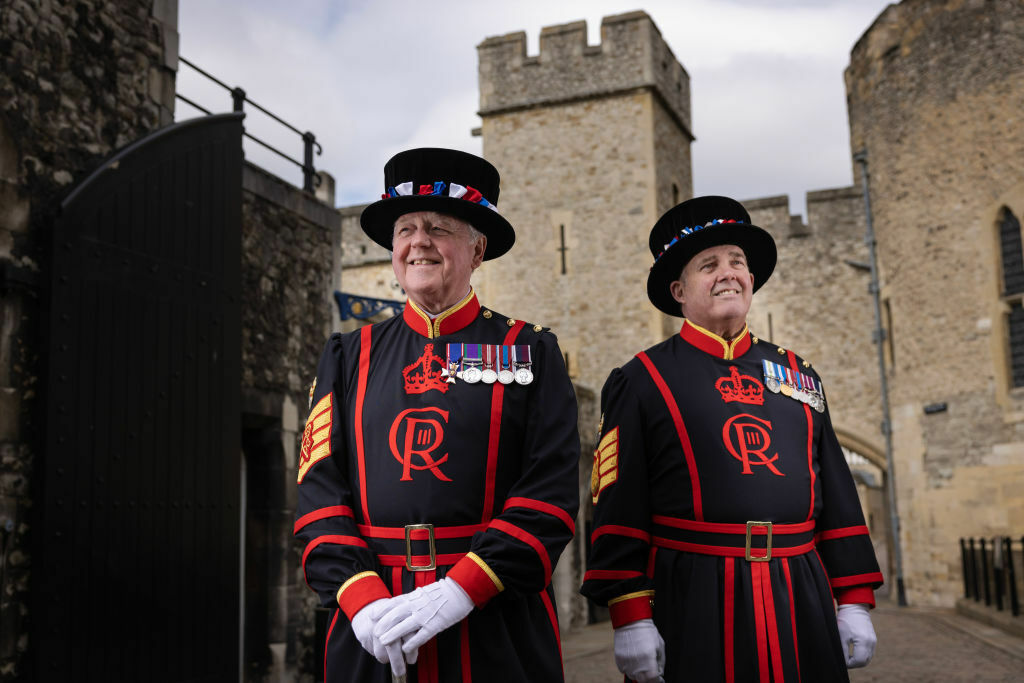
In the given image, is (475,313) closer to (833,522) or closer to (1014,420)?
(833,522)

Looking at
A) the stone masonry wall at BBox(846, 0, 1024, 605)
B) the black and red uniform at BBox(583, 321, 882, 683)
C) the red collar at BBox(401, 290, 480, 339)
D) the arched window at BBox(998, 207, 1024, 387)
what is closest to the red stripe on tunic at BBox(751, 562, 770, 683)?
the black and red uniform at BBox(583, 321, 882, 683)

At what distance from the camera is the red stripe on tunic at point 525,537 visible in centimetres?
242

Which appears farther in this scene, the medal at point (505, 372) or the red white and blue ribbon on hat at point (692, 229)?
the red white and blue ribbon on hat at point (692, 229)

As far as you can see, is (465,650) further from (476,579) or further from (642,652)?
(642,652)

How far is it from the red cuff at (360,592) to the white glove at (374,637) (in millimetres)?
18

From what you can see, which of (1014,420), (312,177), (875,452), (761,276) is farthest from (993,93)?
(761,276)

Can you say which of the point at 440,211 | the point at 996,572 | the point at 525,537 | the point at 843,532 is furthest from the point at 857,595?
the point at 996,572

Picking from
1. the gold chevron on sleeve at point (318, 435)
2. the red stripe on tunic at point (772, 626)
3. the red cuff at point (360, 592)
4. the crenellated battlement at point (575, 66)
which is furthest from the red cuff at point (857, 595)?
the crenellated battlement at point (575, 66)

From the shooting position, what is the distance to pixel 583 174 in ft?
61.4

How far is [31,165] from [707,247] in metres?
3.35

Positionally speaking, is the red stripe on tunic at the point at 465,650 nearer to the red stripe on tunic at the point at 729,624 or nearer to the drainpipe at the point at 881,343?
the red stripe on tunic at the point at 729,624

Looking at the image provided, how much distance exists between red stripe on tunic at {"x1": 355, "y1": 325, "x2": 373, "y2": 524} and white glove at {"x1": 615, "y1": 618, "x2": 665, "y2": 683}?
86 cm

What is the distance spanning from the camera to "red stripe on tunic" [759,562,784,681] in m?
2.92

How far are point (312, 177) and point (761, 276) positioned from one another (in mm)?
5874
